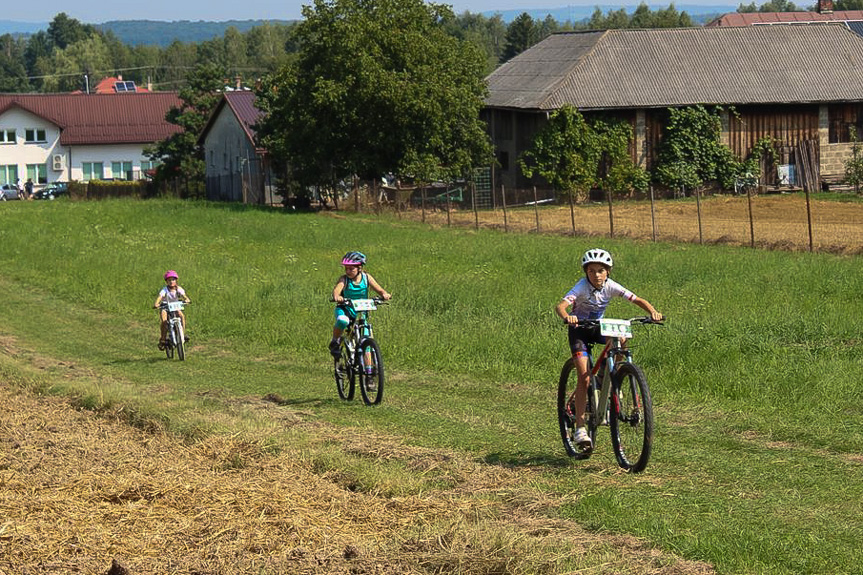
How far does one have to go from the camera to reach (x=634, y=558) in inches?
301

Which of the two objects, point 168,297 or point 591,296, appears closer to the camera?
point 591,296

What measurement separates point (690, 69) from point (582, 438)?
154 feet

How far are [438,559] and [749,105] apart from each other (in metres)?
48.8

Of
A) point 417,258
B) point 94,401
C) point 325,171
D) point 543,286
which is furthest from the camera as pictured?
point 325,171

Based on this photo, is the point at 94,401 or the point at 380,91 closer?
the point at 94,401

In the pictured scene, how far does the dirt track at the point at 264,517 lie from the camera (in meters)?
7.59

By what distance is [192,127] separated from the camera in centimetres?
7500

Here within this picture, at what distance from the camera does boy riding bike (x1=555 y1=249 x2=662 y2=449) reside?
10.2 metres

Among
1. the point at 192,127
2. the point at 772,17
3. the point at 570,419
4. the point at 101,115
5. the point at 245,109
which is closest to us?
the point at 570,419

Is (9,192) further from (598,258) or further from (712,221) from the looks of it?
(598,258)

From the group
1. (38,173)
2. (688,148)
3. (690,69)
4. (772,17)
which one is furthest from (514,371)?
(772,17)

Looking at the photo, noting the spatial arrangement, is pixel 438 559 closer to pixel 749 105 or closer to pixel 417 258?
pixel 417 258

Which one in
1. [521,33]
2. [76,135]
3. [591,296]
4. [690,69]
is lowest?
[591,296]

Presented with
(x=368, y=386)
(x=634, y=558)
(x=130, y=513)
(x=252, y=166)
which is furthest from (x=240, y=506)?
(x=252, y=166)
